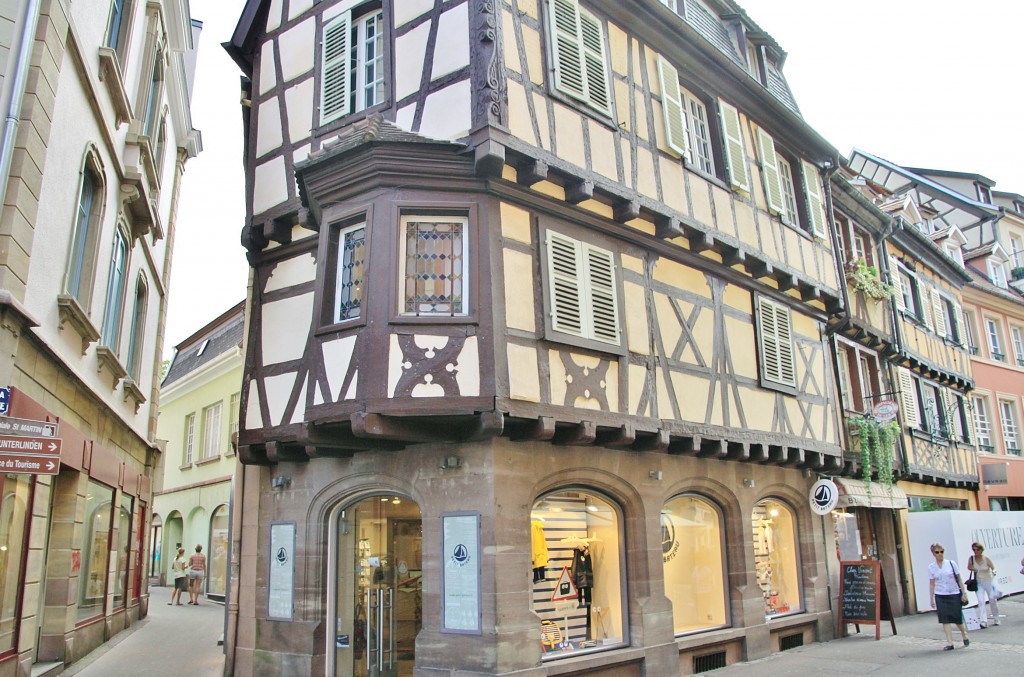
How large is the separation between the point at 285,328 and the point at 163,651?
5789 millimetres

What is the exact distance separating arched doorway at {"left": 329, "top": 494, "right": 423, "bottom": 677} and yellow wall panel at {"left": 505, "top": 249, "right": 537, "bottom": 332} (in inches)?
105

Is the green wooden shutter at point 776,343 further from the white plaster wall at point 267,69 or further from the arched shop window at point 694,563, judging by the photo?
the white plaster wall at point 267,69

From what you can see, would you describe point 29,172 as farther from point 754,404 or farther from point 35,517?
point 754,404

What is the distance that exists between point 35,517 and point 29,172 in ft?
12.3

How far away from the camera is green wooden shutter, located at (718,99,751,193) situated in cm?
1257

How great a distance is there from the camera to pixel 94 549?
39.2 ft

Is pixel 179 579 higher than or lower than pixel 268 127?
lower

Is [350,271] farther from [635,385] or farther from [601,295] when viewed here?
[635,385]

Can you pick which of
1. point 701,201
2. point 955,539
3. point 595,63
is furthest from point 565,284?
point 955,539

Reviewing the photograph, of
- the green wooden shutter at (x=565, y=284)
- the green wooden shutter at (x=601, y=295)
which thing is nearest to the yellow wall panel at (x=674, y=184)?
the green wooden shutter at (x=601, y=295)

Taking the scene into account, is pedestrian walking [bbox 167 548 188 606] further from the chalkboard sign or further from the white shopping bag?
the white shopping bag

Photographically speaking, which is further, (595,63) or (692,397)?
(692,397)

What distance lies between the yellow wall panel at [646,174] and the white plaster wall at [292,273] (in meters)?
4.48

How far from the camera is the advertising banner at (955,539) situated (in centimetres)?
1653
